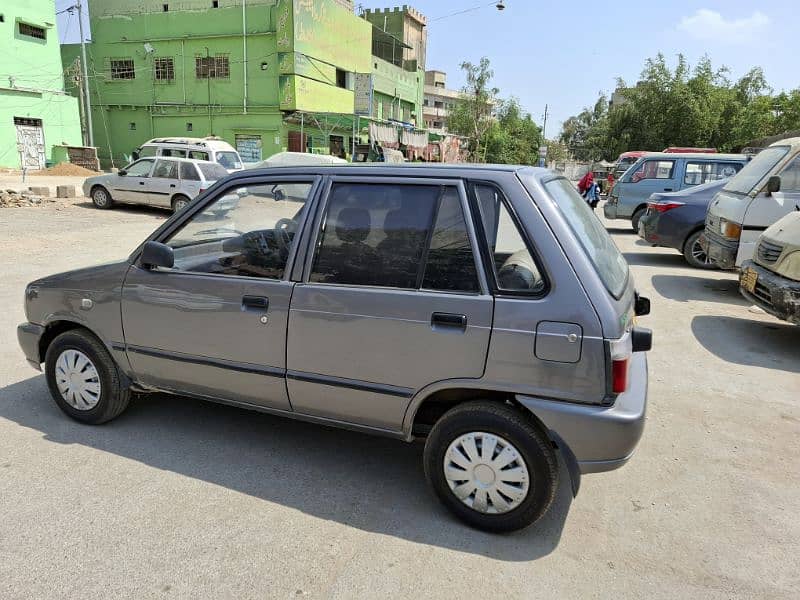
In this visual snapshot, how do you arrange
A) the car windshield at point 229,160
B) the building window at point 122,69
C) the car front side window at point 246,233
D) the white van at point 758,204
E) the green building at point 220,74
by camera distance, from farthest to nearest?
the building window at point 122,69 < the green building at point 220,74 < the car windshield at point 229,160 < the white van at point 758,204 < the car front side window at point 246,233

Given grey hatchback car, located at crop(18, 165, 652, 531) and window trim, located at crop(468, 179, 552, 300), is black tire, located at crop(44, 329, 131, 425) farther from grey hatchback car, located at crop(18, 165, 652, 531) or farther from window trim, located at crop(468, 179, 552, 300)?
window trim, located at crop(468, 179, 552, 300)

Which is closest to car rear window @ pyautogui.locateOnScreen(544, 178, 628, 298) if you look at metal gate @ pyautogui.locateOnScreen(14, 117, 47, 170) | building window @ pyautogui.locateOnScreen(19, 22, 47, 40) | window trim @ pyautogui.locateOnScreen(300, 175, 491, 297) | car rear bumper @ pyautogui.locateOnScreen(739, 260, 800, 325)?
window trim @ pyautogui.locateOnScreen(300, 175, 491, 297)

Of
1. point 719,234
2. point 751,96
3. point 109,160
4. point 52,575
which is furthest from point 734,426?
point 751,96

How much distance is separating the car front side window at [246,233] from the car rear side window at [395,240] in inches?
10.3

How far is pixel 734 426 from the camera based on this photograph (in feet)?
13.6

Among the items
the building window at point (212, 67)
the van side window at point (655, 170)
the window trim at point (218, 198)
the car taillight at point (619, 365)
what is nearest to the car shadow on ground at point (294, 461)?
the car taillight at point (619, 365)

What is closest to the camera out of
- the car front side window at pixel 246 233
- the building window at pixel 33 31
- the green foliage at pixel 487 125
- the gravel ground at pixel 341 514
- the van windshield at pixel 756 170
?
the gravel ground at pixel 341 514

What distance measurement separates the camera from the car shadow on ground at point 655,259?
35.3 feet

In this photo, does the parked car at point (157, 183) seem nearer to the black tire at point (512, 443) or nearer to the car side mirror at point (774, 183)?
the car side mirror at point (774, 183)

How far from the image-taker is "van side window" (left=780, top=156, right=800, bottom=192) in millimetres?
7656

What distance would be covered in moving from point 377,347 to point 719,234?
7.11 metres

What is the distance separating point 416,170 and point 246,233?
134 cm

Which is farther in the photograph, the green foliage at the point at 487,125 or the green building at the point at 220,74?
the green foliage at the point at 487,125

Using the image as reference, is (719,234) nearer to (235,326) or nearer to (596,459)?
(596,459)
